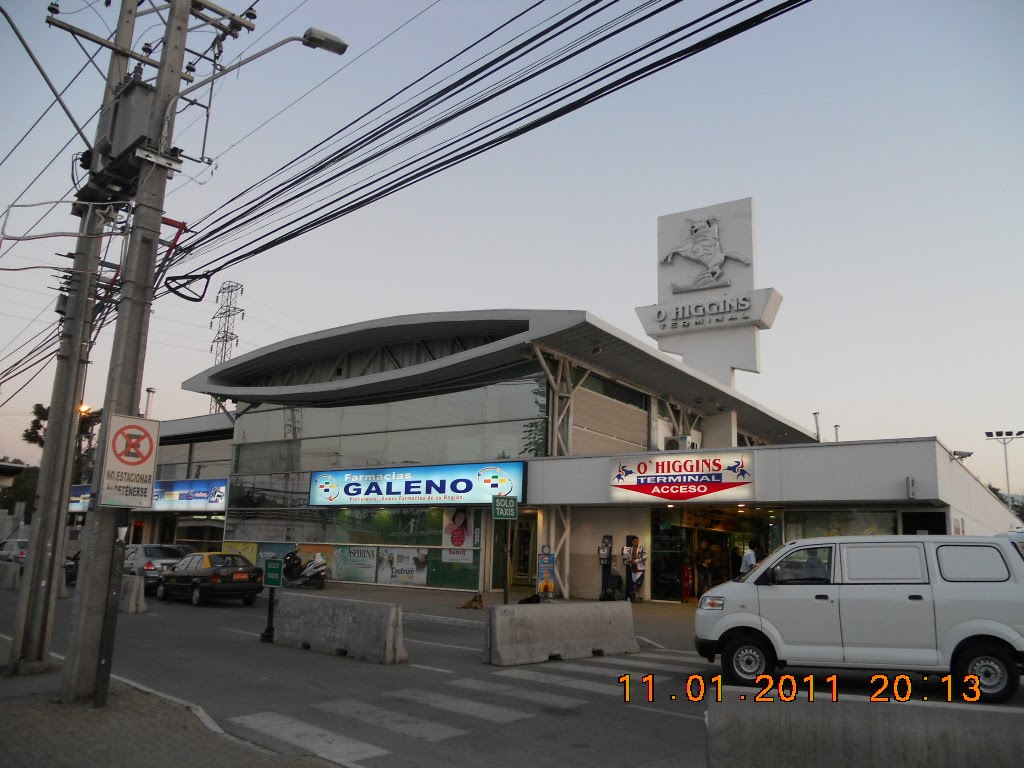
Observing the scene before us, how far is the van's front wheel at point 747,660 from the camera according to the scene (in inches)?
402

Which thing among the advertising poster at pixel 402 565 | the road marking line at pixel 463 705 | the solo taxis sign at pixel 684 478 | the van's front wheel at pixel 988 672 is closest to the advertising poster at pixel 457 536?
the advertising poster at pixel 402 565

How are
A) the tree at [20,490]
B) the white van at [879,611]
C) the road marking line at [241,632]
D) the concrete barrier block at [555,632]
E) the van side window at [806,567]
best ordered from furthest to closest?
the tree at [20,490]
the road marking line at [241,632]
the concrete barrier block at [555,632]
the van side window at [806,567]
the white van at [879,611]

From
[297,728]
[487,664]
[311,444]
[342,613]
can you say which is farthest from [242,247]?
[311,444]

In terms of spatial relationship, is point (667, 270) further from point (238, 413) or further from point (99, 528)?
point (99, 528)

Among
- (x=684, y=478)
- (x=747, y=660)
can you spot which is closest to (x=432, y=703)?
(x=747, y=660)

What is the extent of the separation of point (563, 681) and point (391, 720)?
332 centimetres

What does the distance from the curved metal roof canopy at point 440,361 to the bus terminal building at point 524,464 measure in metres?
0.10

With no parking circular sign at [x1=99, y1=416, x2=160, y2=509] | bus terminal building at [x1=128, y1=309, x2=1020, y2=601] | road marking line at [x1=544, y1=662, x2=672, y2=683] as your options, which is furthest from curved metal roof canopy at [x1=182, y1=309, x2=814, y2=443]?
no parking circular sign at [x1=99, y1=416, x2=160, y2=509]

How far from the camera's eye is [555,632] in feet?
44.1

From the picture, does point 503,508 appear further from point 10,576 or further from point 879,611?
point 10,576

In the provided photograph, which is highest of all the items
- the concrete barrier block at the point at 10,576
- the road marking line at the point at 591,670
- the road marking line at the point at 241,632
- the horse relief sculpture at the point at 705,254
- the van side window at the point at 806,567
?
the horse relief sculpture at the point at 705,254

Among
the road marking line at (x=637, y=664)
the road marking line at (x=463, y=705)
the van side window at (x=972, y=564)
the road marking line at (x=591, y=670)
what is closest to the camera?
the road marking line at (x=463, y=705)

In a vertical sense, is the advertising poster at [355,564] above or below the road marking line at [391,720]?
above

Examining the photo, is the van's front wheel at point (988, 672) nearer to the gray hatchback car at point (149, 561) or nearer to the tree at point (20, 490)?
the gray hatchback car at point (149, 561)
